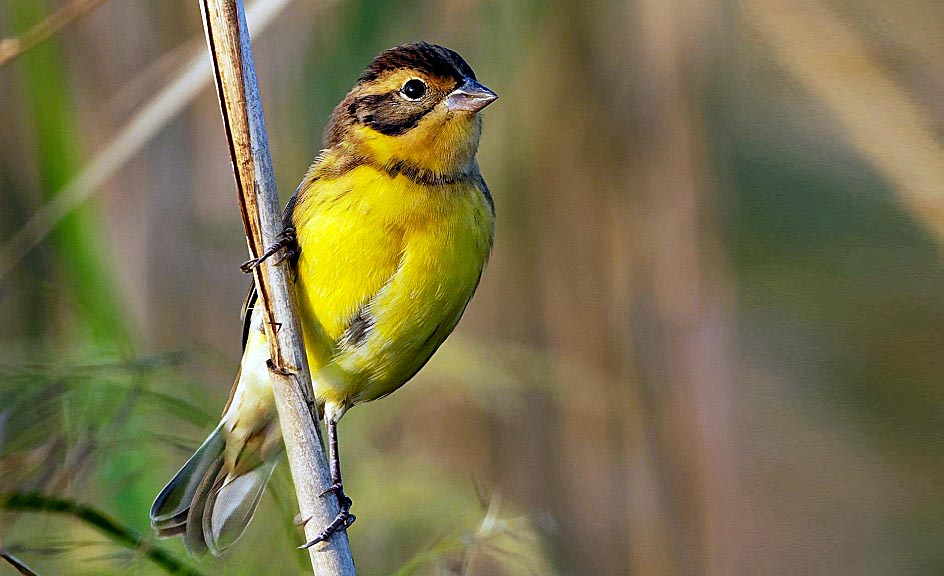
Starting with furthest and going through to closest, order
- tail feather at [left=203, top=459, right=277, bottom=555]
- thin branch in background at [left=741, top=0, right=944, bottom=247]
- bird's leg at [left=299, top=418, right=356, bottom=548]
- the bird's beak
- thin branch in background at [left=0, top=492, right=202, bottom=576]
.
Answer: thin branch in background at [left=741, top=0, right=944, bottom=247]
tail feather at [left=203, top=459, right=277, bottom=555]
the bird's beak
bird's leg at [left=299, top=418, right=356, bottom=548]
thin branch in background at [left=0, top=492, right=202, bottom=576]

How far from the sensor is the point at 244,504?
2.95 m

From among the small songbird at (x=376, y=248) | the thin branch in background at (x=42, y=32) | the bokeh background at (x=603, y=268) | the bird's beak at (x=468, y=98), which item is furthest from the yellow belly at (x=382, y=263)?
the thin branch in background at (x=42, y=32)

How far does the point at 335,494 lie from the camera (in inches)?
106

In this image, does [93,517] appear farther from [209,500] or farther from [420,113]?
[420,113]

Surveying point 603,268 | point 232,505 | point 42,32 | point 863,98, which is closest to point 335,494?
point 232,505

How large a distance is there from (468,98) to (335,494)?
3.29 feet

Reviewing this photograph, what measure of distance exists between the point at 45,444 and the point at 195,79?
0.90m

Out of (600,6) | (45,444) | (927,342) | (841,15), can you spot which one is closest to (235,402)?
(45,444)

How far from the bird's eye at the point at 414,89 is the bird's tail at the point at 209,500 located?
0.98m

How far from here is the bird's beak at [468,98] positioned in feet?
9.00

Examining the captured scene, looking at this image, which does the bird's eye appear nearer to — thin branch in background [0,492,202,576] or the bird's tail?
the bird's tail

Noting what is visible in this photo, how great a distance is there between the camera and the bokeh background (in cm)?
317

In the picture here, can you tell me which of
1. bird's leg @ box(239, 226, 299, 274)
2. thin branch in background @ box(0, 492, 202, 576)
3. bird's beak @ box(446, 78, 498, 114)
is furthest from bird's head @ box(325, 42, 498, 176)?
thin branch in background @ box(0, 492, 202, 576)

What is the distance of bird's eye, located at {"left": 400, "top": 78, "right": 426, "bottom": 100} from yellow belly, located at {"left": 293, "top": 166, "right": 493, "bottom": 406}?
0.76 ft
